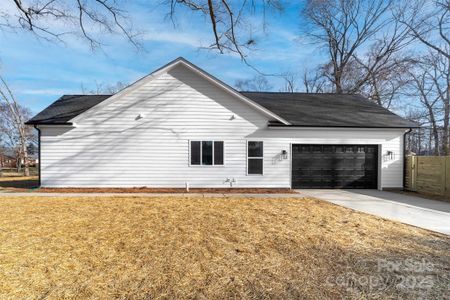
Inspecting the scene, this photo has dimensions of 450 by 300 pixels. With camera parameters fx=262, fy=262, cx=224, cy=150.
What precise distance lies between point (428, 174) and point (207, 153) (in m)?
9.86

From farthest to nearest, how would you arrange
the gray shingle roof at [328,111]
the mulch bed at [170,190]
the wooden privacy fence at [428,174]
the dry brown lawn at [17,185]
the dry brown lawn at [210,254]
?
the gray shingle roof at [328,111], the dry brown lawn at [17,185], the mulch bed at [170,190], the wooden privacy fence at [428,174], the dry brown lawn at [210,254]

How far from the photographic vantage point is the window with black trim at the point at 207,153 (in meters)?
12.0

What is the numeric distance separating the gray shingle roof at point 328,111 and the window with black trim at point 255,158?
149 cm

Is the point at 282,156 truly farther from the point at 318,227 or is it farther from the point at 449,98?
the point at 449,98

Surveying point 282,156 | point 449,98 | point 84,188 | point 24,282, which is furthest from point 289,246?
point 449,98

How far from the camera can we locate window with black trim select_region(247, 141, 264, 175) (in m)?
12.2

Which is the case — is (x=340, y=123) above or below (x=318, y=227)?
above

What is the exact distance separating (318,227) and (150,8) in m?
8.09

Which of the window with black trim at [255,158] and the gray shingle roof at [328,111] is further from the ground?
the gray shingle roof at [328,111]

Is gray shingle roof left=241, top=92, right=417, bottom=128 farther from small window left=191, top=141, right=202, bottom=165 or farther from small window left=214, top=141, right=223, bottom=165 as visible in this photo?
small window left=191, top=141, right=202, bottom=165

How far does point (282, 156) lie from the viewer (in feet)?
40.2

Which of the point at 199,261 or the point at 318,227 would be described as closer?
the point at 199,261

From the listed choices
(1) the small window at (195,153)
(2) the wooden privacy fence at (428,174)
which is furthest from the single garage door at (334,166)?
(1) the small window at (195,153)

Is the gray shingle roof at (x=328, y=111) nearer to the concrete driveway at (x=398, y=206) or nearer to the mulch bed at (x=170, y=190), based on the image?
the mulch bed at (x=170, y=190)
